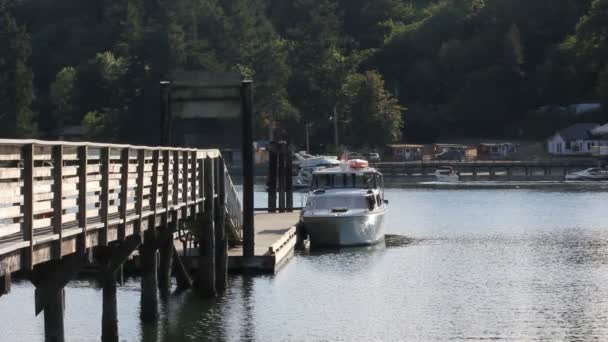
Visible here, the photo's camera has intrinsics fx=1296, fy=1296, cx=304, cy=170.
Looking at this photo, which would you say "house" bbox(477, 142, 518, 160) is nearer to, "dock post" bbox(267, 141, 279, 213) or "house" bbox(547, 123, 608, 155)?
"house" bbox(547, 123, 608, 155)

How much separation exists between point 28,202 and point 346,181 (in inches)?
→ 1300

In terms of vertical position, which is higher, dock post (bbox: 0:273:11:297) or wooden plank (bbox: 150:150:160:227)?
wooden plank (bbox: 150:150:160:227)

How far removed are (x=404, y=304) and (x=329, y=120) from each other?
113m

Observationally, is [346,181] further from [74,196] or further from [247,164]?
[74,196]

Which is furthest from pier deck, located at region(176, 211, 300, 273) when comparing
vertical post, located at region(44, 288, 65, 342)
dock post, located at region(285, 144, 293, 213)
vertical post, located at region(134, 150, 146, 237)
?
vertical post, located at region(44, 288, 65, 342)

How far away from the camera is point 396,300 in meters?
33.8

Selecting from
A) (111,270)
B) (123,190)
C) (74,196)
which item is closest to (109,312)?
(111,270)

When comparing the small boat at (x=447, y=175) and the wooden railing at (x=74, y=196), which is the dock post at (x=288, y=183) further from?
the small boat at (x=447, y=175)

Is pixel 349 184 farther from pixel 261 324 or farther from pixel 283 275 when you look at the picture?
pixel 261 324

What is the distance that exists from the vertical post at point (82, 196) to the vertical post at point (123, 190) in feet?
6.89

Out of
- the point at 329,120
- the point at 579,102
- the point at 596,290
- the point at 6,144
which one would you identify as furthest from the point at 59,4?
the point at 6,144

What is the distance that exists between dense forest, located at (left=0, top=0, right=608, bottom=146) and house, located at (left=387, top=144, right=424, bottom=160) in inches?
95.3

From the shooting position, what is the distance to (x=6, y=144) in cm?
1598

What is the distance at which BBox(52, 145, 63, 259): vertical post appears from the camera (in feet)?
58.2
